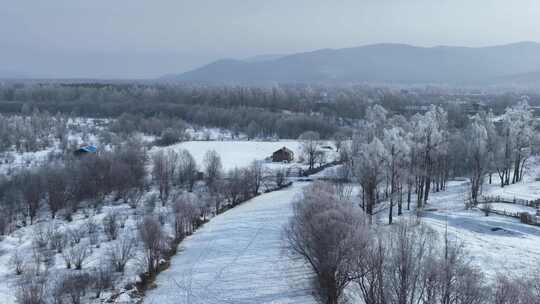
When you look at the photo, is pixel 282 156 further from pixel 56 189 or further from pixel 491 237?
pixel 491 237

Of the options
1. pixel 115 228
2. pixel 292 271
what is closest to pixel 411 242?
pixel 292 271

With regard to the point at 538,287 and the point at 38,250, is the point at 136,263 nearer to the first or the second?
the point at 38,250

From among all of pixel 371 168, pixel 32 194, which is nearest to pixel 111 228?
pixel 32 194

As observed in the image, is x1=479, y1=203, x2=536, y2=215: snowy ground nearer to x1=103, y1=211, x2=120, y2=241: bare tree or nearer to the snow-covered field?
x1=103, y1=211, x2=120, y2=241: bare tree

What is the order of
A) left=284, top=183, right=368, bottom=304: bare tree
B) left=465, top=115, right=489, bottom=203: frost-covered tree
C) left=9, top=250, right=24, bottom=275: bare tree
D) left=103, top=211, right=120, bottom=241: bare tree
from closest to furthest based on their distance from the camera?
left=284, top=183, right=368, bottom=304: bare tree → left=9, top=250, right=24, bottom=275: bare tree → left=103, top=211, right=120, bottom=241: bare tree → left=465, top=115, right=489, bottom=203: frost-covered tree

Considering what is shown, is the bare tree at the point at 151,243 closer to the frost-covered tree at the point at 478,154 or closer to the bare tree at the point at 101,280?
the bare tree at the point at 101,280

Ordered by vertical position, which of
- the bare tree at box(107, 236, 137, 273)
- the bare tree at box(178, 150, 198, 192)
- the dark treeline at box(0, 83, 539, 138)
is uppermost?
the dark treeline at box(0, 83, 539, 138)

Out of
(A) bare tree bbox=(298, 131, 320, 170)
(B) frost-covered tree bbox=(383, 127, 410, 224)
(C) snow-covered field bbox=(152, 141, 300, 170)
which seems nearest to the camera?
(B) frost-covered tree bbox=(383, 127, 410, 224)

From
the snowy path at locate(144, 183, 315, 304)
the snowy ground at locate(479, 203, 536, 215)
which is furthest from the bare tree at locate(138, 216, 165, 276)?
the snowy ground at locate(479, 203, 536, 215)

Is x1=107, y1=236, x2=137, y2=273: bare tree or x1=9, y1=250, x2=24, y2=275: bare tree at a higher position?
x1=107, y1=236, x2=137, y2=273: bare tree
